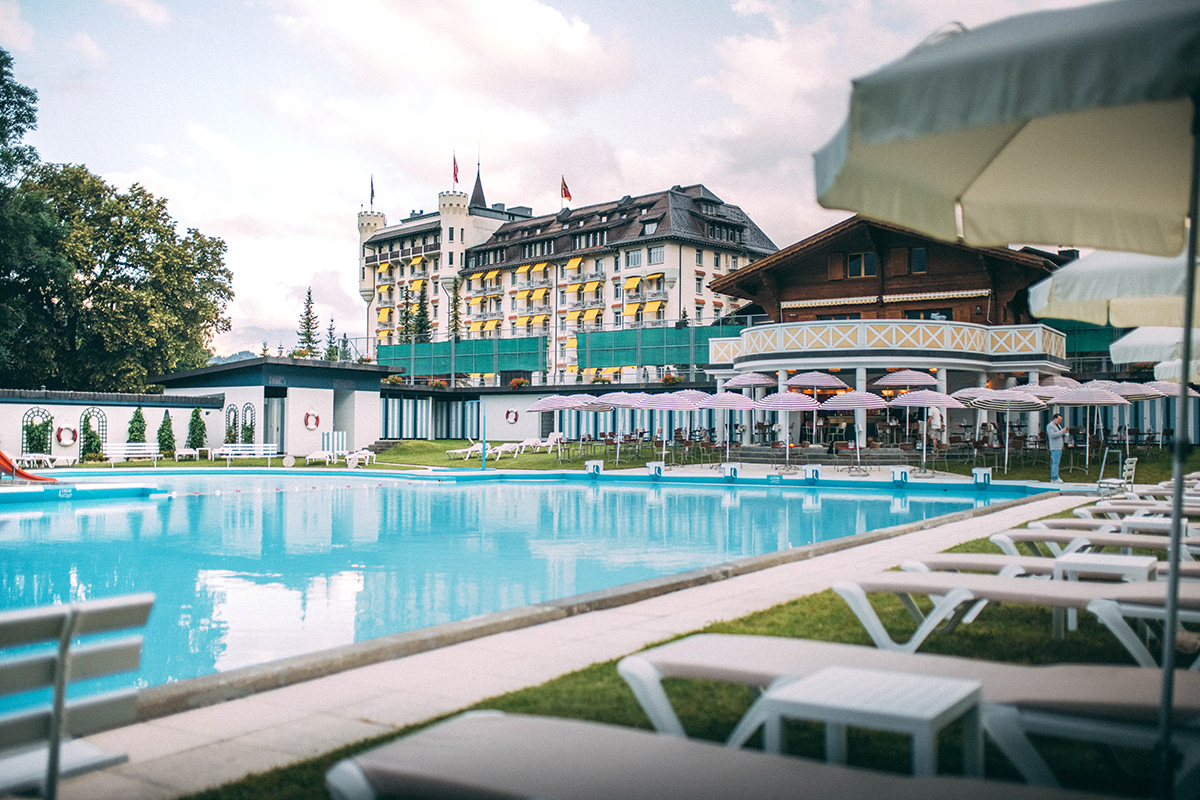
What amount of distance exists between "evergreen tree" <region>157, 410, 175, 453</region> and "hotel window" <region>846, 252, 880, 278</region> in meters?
25.3

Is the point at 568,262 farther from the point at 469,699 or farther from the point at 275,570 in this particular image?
the point at 469,699

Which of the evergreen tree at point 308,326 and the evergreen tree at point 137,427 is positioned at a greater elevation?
the evergreen tree at point 308,326

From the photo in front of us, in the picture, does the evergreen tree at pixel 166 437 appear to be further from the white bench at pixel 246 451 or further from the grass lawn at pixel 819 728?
the grass lawn at pixel 819 728

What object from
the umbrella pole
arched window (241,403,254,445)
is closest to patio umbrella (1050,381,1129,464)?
the umbrella pole

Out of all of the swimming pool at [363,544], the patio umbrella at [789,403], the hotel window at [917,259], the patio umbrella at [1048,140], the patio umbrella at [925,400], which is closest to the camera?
the patio umbrella at [1048,140]

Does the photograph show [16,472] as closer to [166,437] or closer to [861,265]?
[166,437]

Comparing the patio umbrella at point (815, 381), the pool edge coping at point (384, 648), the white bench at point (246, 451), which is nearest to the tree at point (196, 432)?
the white bench at point (246, 451)

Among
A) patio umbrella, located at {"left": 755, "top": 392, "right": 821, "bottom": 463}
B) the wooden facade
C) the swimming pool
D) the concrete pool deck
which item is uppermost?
the wooden facade

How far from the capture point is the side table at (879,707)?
250cm

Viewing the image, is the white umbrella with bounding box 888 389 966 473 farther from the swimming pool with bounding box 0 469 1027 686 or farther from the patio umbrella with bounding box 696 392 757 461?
the patio umbrella with bounding box 696 392 757 461

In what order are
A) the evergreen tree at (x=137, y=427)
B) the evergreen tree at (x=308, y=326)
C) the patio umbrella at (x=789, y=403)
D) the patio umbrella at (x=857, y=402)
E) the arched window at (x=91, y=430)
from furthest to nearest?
1. the evergreen tree at (x=308, y=326)
2. the evergreen tree at (x=137, y=427)
3. the arched window at (x=91, y=430)
4. the patio umbrella at (x=789, y=403)
5. the patio umbrella at (x=857, y=402)

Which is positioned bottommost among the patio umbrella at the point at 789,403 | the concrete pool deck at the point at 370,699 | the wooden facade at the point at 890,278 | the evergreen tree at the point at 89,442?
the concrete pool deck at the point at 370,699

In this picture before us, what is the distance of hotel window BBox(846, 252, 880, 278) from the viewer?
3388cm

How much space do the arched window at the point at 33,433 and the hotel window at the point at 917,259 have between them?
30.0m
